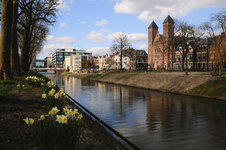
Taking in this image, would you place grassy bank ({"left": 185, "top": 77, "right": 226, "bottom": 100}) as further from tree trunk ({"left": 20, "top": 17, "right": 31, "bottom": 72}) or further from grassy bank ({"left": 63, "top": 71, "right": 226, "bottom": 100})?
tree trunk ({"left": 20, "top": 17, "right": 31, "bottom": 72})

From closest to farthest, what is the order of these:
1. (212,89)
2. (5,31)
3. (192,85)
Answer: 1. (5,31)
2. (212,89)
3. (192,85)

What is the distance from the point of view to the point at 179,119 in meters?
10.1

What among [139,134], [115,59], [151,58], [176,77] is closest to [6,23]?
[139,134]

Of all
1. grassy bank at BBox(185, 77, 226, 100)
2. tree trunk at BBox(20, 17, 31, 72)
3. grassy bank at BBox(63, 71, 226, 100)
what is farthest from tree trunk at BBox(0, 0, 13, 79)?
grassy bank at BBox(185, 77, 226, 100)

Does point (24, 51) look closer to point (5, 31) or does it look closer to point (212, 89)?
point (5, 31)

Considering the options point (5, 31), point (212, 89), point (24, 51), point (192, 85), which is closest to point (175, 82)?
point (192, 85)

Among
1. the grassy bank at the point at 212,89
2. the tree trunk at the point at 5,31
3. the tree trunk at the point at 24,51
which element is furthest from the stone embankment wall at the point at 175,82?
the tree trunk at the point at 5,31

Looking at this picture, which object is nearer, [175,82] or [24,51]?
[175,82]

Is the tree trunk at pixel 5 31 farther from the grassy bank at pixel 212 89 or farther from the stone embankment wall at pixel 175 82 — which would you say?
the grassy bank at pixel 212 89

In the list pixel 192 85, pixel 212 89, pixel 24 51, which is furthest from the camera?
pixel 24 51

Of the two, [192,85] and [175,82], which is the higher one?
[175,82]

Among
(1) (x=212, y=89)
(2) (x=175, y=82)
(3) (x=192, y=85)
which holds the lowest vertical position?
(1) (x=212, y=89)

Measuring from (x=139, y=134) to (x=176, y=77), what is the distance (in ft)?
67.5

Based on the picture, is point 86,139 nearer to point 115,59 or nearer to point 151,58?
point 151,58
